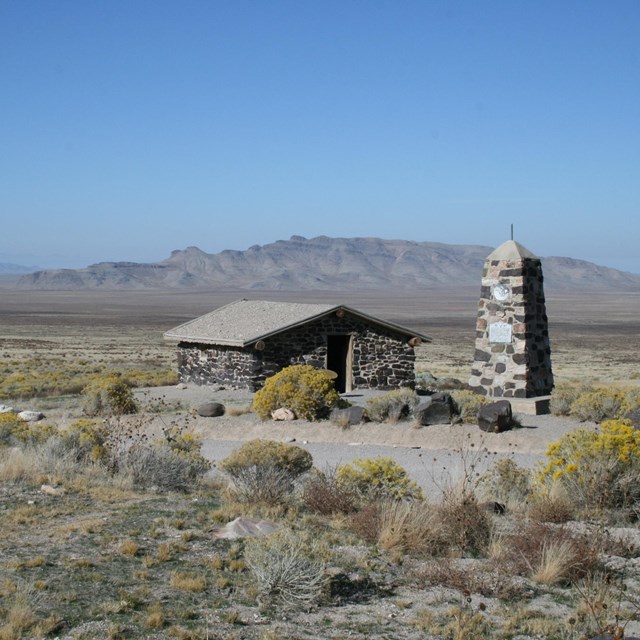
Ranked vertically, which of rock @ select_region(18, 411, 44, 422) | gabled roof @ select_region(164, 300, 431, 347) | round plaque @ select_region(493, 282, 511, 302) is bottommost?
rock @ select_region(18, 411, 44, 422)

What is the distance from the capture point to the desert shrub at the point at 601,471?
32.3ft

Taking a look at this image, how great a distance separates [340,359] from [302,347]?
2.16 meters

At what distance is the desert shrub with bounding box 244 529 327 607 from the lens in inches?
259

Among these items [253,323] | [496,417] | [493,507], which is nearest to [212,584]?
[493,507]

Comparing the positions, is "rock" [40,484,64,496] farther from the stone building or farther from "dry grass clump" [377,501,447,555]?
the stone building

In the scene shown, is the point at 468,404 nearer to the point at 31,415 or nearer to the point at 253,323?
the point at 253,323

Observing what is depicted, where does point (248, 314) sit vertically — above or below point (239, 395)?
above

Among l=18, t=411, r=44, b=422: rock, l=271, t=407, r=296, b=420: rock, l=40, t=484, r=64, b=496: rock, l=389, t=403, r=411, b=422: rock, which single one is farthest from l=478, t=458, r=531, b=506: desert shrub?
l=18, t=411, r=44, b=422: rock

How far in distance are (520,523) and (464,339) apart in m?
58.9

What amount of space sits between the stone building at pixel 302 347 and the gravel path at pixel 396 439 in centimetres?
377

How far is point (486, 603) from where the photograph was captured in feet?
22.4

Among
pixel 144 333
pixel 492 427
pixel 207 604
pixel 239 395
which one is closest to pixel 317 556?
pixel 207 604

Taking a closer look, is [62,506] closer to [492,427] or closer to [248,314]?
[492,427]

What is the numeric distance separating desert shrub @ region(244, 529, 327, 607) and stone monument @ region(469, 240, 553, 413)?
486 inches
